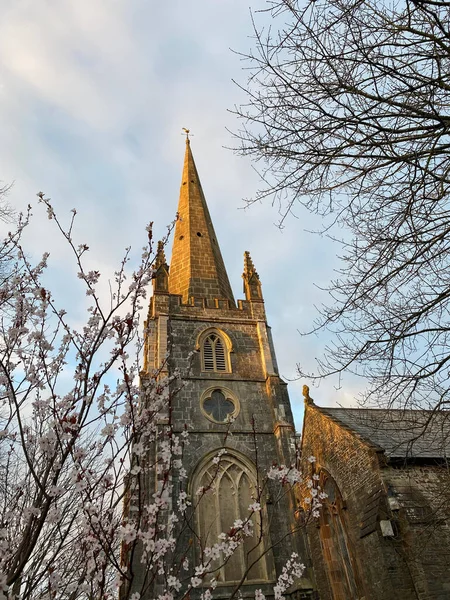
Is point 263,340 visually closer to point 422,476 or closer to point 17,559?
point 422,476

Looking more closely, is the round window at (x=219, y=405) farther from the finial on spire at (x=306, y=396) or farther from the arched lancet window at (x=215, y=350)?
the finial on spire at (x=306, y=396)

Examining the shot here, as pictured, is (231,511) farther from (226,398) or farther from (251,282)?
(251,282)

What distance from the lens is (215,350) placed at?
55.0 feet

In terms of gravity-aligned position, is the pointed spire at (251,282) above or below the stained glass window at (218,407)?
above

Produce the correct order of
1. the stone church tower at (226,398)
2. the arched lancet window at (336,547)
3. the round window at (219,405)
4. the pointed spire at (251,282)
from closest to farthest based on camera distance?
1. the arched lancet window at (336,547)
2. the stone church tower at (226,398)
3. the round window at (219,405)
4. the pointed spire at (251,282)

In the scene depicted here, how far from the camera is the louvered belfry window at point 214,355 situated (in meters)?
16.3

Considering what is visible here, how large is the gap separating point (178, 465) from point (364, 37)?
4717 millimetres

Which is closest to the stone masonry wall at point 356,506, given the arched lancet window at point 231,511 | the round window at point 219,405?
the arched lancet window at point 231,511

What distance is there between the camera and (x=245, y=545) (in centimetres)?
1297

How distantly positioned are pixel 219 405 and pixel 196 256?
783 cm

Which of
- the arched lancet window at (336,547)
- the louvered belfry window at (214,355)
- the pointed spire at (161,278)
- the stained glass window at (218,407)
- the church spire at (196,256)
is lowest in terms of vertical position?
the arched lancet window at (336,547)

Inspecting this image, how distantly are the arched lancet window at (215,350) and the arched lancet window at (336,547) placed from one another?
533 centimetres

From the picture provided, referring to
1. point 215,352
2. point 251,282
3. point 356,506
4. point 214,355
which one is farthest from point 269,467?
point 251,282

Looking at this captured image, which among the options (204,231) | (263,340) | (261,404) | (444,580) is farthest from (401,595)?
(204,231)
